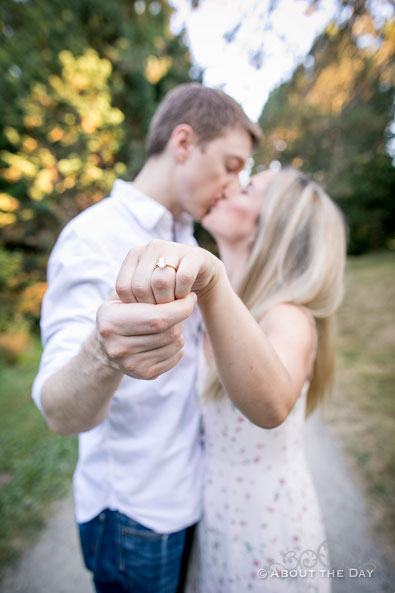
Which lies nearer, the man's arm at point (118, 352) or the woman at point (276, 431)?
the man's arm at point (118, 352)

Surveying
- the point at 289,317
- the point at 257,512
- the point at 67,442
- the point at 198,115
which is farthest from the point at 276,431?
the point at 67,442

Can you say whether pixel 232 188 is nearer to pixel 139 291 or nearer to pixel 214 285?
pixel 214 285

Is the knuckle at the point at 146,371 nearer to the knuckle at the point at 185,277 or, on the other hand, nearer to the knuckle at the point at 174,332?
the knuckle at the point at 174,332

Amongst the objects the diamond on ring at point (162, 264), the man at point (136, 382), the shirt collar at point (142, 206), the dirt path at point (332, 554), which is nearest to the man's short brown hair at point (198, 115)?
the man at point (136, 382)

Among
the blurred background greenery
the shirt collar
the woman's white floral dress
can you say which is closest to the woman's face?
the shirt collar

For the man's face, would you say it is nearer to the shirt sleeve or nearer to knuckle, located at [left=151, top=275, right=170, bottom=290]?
the shirt sleeve

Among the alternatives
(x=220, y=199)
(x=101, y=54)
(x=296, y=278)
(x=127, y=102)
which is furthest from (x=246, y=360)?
(x=101, y=54)

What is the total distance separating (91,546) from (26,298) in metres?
6.92

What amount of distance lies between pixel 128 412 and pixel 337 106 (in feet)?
11.6

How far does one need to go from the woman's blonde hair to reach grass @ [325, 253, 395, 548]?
2197mm

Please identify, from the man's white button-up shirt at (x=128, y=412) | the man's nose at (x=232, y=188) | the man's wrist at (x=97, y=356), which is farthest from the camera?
the man's nose at (x=232, y=188)

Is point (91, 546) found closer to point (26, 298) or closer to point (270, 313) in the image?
point (270, 313)

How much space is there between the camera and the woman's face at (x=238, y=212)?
1.85 meters

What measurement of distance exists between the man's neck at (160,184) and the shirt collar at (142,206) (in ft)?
0.20
